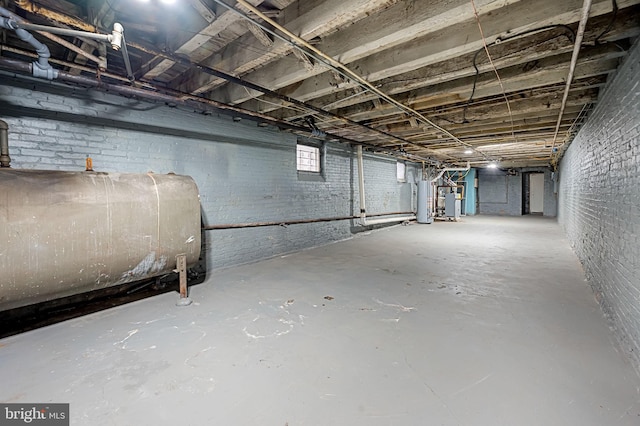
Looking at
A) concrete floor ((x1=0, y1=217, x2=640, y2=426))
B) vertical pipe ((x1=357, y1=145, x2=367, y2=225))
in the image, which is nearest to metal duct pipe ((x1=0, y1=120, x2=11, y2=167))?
concrete floor ((x1=0, y1=217, x2=640, y2=426))

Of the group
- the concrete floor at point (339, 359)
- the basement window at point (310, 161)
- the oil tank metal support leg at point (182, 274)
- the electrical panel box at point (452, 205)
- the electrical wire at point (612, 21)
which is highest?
the electrical wire at point (612, 21)

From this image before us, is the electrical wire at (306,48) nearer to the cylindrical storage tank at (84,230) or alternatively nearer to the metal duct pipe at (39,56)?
the metal duct pipe at (39,56)

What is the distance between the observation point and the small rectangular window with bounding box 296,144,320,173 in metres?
5.61

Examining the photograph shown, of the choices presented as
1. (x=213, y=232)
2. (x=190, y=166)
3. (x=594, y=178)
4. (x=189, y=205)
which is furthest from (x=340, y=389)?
(x=594, y=178)

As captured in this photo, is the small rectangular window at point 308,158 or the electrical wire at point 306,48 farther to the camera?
Result: the small rectangular window at point 308,158

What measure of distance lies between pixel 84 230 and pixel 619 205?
422cm

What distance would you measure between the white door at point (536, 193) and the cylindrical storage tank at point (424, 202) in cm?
816

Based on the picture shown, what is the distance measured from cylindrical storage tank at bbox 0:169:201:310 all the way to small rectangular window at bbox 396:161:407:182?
24.9ft

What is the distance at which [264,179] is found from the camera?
15.4 ft

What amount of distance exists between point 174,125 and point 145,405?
311 cm

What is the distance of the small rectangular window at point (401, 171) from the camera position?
9245 mm

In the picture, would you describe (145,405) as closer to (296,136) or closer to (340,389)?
(340,389)

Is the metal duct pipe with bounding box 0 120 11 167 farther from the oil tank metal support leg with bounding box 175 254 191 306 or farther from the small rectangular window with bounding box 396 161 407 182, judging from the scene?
the small rectangular window with bounding box 396 161 407 182

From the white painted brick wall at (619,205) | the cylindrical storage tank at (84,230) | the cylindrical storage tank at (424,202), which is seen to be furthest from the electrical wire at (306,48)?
the cylindrical storage tank at (424,202)
